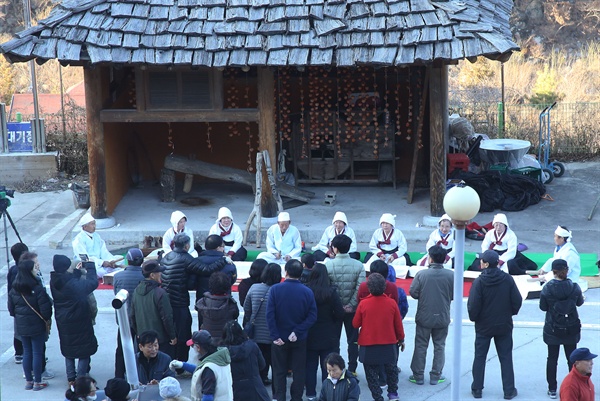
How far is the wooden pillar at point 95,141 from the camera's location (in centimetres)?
1393

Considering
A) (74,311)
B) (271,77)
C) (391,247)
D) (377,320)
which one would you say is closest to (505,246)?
(391,247)

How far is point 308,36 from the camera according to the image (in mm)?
13117

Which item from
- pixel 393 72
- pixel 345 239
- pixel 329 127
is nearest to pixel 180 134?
pixel 329 127

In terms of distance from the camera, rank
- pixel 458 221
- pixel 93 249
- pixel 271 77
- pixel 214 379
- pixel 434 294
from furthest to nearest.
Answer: pixel 271 77 → pixel 93 249 → pixel 434 294 → pixel 214 379 → pixel 458 221

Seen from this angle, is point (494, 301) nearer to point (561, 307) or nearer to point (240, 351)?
point (561, 307)

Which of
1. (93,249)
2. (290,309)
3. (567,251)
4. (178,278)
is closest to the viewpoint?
(290,309)

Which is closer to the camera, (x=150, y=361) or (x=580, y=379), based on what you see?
(x=580, y=379)

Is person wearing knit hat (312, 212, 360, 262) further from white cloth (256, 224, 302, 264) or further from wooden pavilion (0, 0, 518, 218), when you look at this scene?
wooden pavilion (0, 0, 518, 218)

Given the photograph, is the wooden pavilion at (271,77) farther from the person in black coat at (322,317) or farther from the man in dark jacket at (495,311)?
the person in black coat at (322,317)

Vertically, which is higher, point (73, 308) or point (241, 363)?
point (73, 308)

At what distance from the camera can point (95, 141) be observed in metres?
14.1

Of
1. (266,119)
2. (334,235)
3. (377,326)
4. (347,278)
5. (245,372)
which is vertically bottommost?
(245,372)

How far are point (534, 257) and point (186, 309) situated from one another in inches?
217

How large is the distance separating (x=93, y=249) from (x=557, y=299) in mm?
6135
